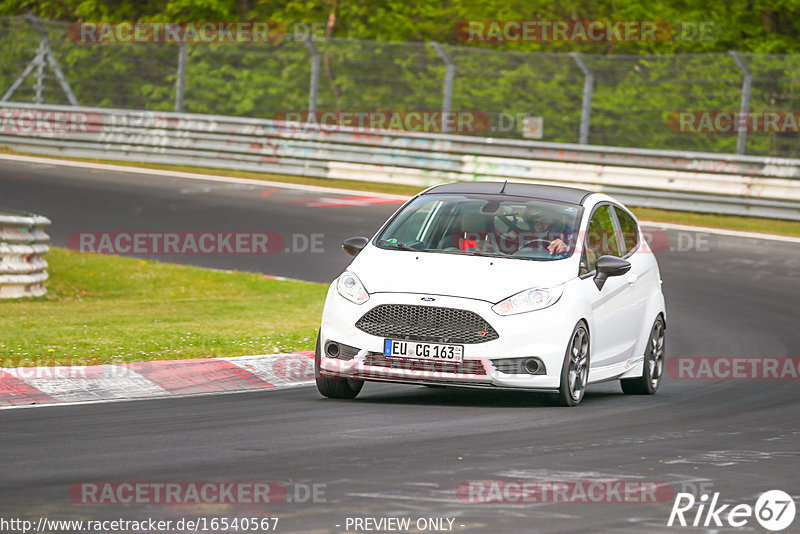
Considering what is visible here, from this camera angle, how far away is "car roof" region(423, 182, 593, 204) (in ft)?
36.6

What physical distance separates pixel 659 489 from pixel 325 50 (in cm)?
2256

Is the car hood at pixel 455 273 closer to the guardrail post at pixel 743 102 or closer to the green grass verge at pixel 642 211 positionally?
the green grass verge at pixel 642 211

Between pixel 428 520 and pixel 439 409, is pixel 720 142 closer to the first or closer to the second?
pixel 439 409

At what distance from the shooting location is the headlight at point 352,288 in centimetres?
983

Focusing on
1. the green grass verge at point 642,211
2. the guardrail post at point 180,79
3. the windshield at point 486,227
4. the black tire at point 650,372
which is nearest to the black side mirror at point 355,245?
the windshield at point 486,227

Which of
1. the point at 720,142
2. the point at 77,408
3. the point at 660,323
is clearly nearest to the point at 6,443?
the point at 77,408

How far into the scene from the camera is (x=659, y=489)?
23.2 ft

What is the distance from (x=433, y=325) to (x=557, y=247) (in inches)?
55.3

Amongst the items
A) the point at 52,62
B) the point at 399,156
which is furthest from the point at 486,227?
the point at 52,62

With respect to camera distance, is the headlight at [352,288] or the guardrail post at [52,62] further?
the guardrail post at [52,62]

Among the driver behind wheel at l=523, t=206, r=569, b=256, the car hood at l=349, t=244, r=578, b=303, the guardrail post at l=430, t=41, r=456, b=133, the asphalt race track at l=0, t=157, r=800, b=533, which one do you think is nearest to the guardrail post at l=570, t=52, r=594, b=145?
the guardrail post at l=430, t=41, r=456, b=133

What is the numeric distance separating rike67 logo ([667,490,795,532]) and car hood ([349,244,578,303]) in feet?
9.98

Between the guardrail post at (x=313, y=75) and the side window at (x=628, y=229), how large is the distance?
16689mm

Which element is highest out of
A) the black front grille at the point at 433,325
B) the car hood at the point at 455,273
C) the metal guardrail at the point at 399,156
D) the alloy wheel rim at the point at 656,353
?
the metal guardrail at the point at 399,156
